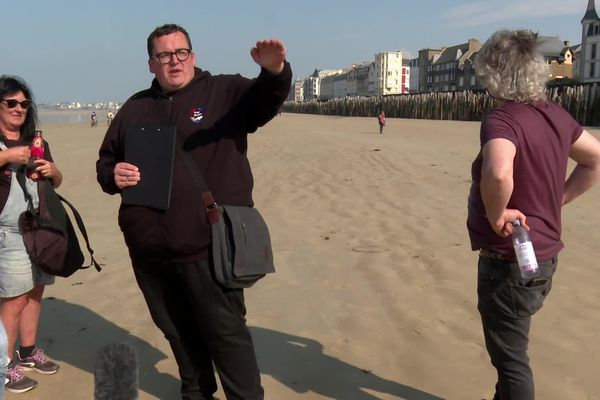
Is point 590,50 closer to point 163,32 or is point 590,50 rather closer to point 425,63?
point 425,63

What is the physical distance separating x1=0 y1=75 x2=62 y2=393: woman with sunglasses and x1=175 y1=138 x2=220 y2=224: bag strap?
0.97 meters

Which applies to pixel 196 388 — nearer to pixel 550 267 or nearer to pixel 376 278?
pixel 550 267

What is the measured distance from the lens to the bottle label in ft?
6.88

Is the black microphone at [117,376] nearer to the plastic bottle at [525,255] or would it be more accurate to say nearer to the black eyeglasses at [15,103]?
the plastic bottle at [525,255]

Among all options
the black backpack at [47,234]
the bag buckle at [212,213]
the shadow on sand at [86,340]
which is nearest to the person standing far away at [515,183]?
the bag buckle at [212,213]

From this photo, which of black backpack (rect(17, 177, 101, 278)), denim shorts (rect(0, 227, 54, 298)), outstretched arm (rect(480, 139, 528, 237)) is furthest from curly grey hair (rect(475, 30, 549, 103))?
denim shorts (rect(0, 227, 54, 298))

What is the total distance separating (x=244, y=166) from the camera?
2547 millimetres

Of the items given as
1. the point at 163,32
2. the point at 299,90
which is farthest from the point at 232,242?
the point at 299,90

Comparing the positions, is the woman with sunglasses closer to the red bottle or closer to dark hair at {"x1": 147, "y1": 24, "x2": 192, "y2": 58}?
the red bottle

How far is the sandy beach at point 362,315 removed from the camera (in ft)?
10.6

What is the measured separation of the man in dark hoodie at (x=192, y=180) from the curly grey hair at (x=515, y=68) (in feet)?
2.75

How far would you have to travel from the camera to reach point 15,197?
9.68 feet

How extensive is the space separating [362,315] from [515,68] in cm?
251

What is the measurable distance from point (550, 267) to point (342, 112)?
7289cm
